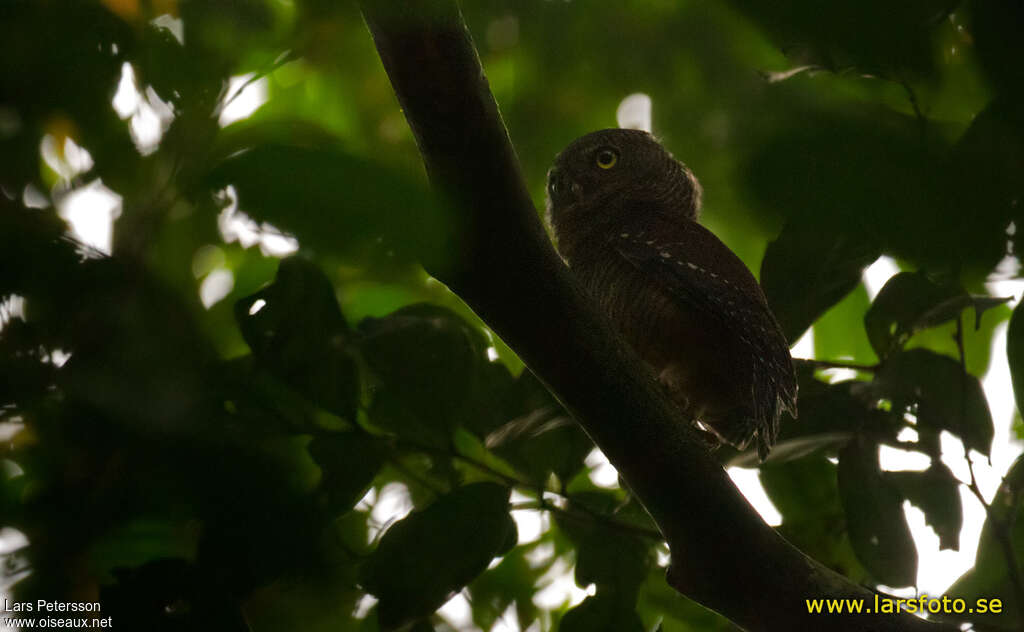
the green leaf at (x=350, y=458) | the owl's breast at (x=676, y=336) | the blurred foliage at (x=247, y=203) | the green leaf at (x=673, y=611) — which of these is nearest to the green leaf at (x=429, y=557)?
the green leaf at (x=350, y=458)

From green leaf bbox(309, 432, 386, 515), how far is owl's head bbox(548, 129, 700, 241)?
2018 millimetres

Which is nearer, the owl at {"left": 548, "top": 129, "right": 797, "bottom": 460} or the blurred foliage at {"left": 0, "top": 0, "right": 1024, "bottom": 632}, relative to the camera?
the blurred foliage at {"left": 0, "top": 0, "right": 1024, "bottom": 632}

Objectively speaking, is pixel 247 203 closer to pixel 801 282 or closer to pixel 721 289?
pixel 801 282

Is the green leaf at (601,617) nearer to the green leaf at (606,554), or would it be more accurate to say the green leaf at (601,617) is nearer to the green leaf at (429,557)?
the green leaf at (606,554)

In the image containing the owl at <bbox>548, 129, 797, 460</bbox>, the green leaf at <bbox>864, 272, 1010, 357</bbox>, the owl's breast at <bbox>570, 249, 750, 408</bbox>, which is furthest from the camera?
the owl's breast at <bbox>570, 249, 750, 408</bbox>

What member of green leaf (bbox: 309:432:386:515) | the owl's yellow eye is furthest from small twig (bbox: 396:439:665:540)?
the owl's yellow eye

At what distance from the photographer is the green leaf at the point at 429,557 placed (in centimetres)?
201

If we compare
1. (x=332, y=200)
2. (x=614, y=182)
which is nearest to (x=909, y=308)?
(x=614, y=182)

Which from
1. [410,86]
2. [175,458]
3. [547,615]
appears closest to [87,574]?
[175,458]

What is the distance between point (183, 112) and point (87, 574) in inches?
15.2

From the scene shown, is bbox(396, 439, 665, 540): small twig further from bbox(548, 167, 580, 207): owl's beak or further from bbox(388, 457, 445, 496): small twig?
bbox(548, 167, 580, 207): owl's beak

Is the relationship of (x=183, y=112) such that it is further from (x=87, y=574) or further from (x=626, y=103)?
(x=626, y=103)

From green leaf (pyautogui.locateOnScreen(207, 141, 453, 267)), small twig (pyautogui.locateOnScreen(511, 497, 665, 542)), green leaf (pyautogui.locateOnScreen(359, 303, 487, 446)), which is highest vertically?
green leaf (pyautogui.locateOnScreen(359, 303, 487, 446))

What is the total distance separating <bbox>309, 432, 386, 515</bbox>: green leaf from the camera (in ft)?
5.43
